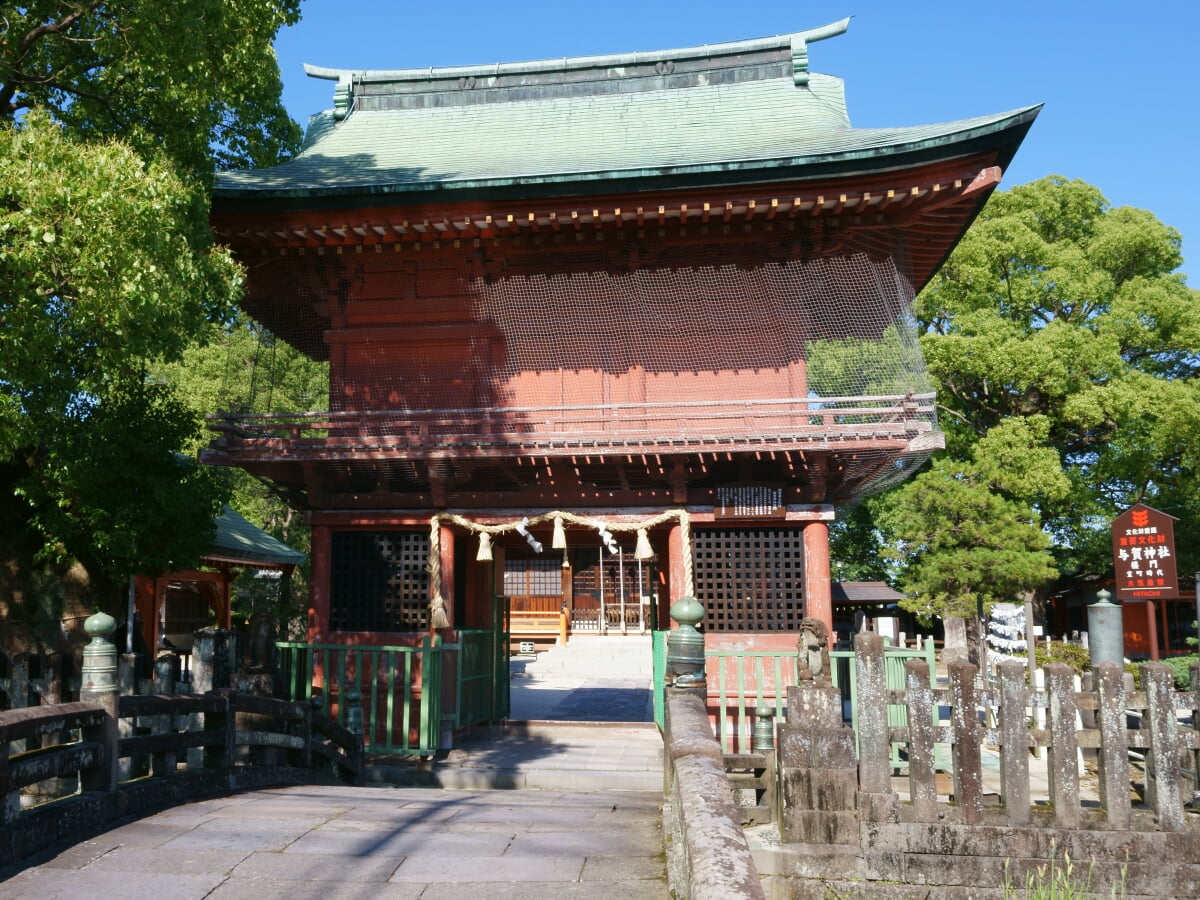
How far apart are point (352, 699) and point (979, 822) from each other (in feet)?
24.1

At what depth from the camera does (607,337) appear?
12.9 metres

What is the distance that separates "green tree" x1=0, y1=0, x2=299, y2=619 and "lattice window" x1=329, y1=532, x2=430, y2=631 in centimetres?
192

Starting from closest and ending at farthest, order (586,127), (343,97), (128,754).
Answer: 1. (128,754)
2. (586,127)
3. (343,97)

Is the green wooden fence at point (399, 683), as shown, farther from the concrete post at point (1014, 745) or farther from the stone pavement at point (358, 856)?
the concrete post at point (1014, 745)

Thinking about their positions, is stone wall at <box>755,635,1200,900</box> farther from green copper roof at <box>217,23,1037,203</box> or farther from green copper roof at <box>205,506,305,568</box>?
green copper roof at <box>205,506,305,568</box>

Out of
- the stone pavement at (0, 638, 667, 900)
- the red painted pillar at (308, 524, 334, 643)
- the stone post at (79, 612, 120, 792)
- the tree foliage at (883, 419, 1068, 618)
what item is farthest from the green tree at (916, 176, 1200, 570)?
the stone post at (79, 612, 120, 792)

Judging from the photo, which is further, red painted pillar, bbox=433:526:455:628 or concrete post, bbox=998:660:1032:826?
red painted pillar, bbox=433:526:455:628

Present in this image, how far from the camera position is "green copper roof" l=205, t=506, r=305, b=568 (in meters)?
18.1

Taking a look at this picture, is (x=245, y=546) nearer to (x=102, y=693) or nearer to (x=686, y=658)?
(x=102, y=693)

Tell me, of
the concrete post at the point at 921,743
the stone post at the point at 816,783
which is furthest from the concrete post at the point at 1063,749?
the stone post at the point at 816,783

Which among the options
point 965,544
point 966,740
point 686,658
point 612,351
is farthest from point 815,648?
point 965,544

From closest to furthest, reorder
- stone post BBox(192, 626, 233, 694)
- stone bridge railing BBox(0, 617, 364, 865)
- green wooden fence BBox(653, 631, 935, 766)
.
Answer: stone bridge railing BBox(0, 617, 364, 865) < stone post BBox(192, 626, 233, 694) < green wooden fence BBox(653, 631, 935, 766)

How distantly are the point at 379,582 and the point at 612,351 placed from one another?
183 inches

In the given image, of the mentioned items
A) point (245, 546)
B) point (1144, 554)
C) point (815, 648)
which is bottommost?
point (815, 648)
